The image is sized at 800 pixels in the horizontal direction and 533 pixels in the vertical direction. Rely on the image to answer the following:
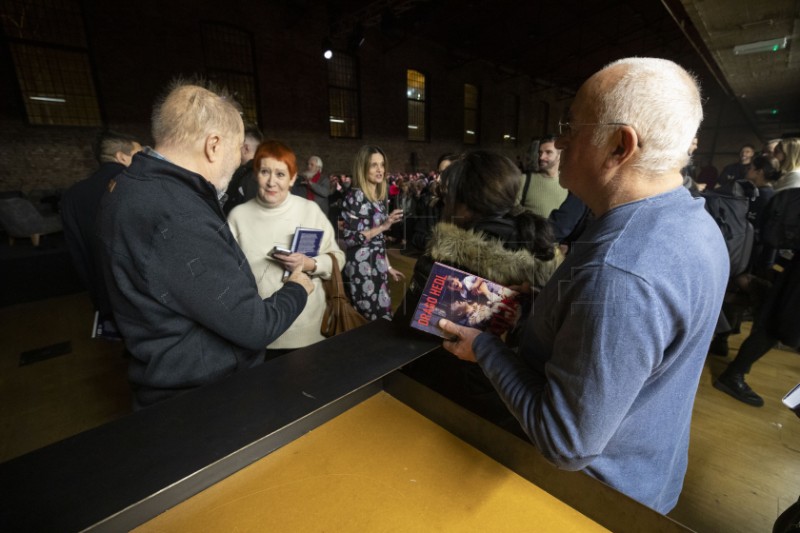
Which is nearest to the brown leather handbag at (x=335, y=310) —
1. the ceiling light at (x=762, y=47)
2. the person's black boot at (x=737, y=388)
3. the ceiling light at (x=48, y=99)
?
the person's black boot at (x=737, y=388)

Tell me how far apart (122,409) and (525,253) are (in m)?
2.72

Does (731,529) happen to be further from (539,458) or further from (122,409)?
(122,409)

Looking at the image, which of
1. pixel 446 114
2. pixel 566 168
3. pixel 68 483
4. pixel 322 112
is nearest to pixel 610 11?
pixel 446 114

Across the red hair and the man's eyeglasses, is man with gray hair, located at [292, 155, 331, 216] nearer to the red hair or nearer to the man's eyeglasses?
the red hair

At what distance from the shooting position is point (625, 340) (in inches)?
21.7

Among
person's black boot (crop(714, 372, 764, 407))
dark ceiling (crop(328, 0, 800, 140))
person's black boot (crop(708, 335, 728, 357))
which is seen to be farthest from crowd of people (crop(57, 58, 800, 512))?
dark ceiling (crop(328, 0, 800, 140))

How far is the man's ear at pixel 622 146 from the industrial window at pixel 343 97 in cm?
1015

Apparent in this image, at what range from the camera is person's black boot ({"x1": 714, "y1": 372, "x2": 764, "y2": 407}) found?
7.97 ft

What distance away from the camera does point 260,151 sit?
189cm

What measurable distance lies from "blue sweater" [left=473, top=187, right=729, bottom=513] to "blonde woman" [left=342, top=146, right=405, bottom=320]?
215cm

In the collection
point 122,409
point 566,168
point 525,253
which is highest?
point 566,168

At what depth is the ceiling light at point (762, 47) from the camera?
610 centimetres

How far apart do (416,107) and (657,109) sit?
12.8 m

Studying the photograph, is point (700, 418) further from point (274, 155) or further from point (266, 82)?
point (266, 82)
